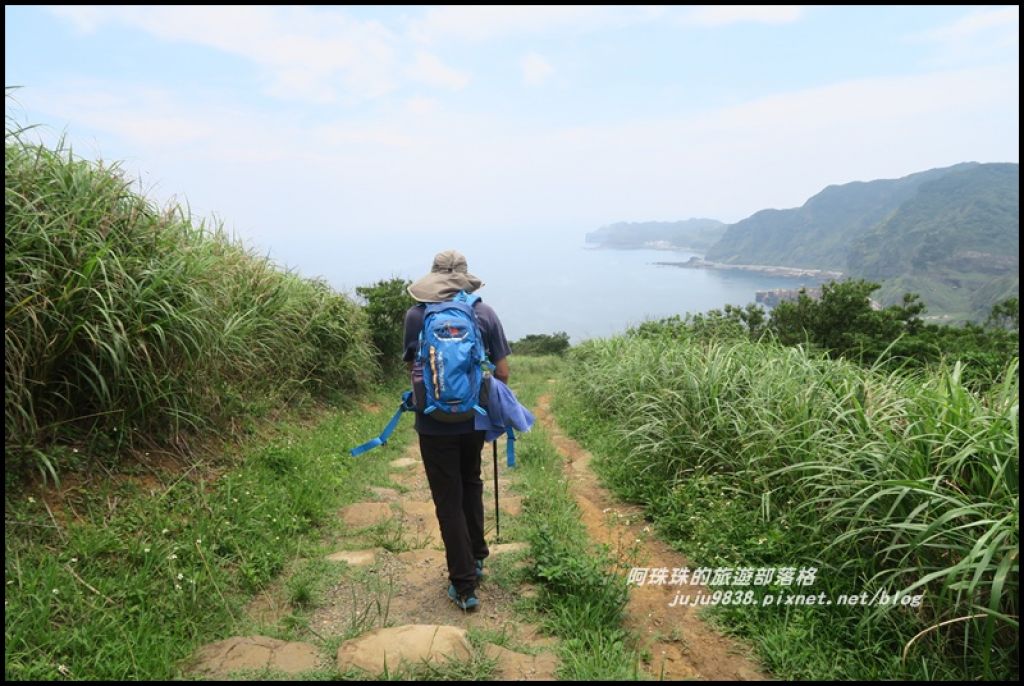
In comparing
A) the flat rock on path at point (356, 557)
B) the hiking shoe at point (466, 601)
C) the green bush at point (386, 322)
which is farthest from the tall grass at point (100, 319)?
the green bush at point (386, 322)

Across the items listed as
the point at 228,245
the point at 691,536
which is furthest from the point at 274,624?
the point at 228,245

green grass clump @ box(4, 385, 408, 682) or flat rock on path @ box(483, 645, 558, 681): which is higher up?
green grass clump @ box(4, 385, 408, 682)

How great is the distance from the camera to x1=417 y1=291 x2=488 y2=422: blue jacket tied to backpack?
2674 mm

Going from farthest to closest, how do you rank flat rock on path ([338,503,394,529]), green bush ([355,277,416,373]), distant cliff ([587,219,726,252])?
distant cliff ([587,219,726,252]), green bush ([355,277,416,373]), flat rock on path ([338,503,394,529])

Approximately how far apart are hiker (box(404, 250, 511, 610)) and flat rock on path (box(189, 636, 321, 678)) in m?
0.78

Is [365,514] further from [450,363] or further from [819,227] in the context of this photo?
[819,227]

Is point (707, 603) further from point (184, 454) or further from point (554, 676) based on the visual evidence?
point (184, 454)

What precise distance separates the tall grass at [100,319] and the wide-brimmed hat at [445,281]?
1.86 m

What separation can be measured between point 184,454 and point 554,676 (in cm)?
302

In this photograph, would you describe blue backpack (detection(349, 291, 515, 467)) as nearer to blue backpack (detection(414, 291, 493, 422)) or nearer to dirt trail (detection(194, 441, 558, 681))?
blue backpack (detection(414, 291, 493, 422))

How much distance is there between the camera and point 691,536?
350cm

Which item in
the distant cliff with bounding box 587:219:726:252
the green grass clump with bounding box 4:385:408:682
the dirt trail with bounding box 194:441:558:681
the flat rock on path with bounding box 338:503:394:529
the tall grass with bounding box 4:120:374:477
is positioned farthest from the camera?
the distant cliff with bounding box 587:219:726:252

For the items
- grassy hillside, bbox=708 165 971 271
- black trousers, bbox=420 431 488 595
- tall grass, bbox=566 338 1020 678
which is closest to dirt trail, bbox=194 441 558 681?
black trousers, bbox=420 431 488 595

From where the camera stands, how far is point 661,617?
8.96 feet
